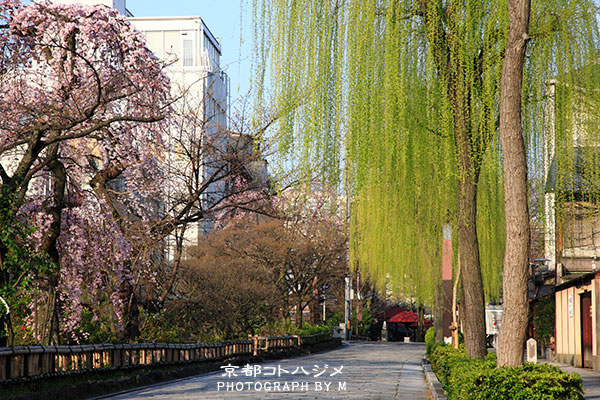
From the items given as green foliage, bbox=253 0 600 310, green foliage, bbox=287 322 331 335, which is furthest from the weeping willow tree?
green foliage, bbox=287 322 331 335

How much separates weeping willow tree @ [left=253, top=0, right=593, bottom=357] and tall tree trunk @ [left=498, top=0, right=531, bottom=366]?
1401mm

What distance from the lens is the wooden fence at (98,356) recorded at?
11852 mm

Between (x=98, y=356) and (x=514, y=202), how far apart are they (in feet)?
36.0

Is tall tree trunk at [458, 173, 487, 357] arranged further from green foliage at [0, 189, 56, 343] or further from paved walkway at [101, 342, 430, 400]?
green foliage at [0, 189, 56, 343]

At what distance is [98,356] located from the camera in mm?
15586

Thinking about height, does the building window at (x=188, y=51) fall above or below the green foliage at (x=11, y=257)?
above

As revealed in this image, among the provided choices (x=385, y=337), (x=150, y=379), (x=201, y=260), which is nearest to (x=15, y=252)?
(x=150, y=379)

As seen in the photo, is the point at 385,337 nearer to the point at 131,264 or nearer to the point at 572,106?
the point at 131,264

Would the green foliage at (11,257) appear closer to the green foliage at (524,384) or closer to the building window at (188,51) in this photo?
the green foliage at (524,384)

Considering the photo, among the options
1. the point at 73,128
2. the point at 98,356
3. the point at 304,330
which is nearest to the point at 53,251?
the point at 98,356

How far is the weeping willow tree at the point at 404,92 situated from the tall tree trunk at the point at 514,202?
1401 mm

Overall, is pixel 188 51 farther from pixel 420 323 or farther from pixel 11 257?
pixel 11 257

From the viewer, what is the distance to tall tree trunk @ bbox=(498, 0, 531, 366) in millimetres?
7352

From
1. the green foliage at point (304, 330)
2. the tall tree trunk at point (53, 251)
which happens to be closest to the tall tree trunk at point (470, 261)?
the tall tree trunk at point (53, 251)
